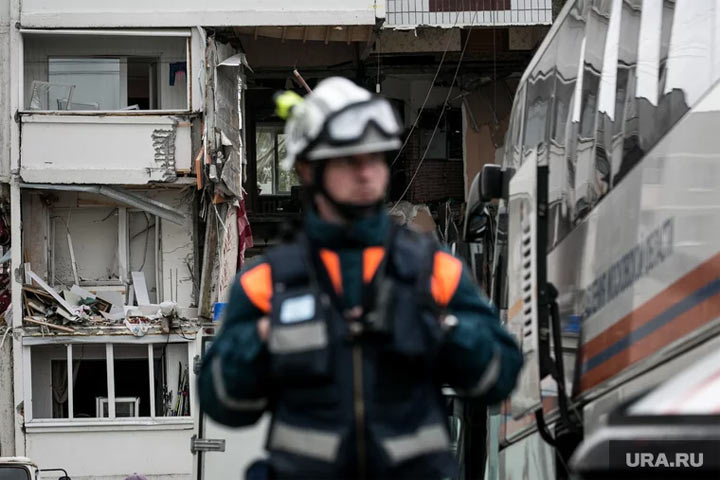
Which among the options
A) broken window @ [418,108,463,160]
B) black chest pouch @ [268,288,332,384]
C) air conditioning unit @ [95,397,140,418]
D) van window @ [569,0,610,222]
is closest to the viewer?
black chest pouch @ [268,288,332,384]

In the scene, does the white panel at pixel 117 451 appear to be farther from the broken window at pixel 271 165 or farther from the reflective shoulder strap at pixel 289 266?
the reflective shoulder strap at pixel 289 266

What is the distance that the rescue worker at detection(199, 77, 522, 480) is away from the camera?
3.34 m

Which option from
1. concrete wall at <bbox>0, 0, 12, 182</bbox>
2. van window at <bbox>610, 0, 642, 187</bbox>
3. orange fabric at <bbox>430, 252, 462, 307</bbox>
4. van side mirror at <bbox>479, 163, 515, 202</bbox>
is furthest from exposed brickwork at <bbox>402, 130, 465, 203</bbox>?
orange fabric at <bbox>430, 252, 462, 307</bbox>

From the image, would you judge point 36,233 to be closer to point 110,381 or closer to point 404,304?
point 110,381

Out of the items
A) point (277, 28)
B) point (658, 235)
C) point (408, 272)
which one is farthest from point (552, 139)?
point (277, 28)

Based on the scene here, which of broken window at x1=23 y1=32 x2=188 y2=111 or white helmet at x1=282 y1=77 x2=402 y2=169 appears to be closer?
white helmet at x1=282 y1=77 x2=402 y2=169

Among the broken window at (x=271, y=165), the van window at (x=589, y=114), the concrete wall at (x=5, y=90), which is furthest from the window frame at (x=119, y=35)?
the van window at (x=589, y=114)

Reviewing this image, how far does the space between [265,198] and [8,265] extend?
659 centimetres

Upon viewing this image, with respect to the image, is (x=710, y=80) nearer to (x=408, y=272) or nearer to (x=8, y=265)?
(x=408, y=272)

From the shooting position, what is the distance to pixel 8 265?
26609 millimetres

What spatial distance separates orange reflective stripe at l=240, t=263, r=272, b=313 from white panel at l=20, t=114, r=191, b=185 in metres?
22.7

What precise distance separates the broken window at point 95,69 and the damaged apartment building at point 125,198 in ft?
0.09

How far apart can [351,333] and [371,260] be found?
214mm

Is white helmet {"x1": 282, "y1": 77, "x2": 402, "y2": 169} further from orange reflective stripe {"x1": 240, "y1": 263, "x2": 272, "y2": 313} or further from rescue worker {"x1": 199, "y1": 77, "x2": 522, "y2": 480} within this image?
orange reflective stripe {"x1": 240, "y1": 263, "x2": 272, "y2": 313}
